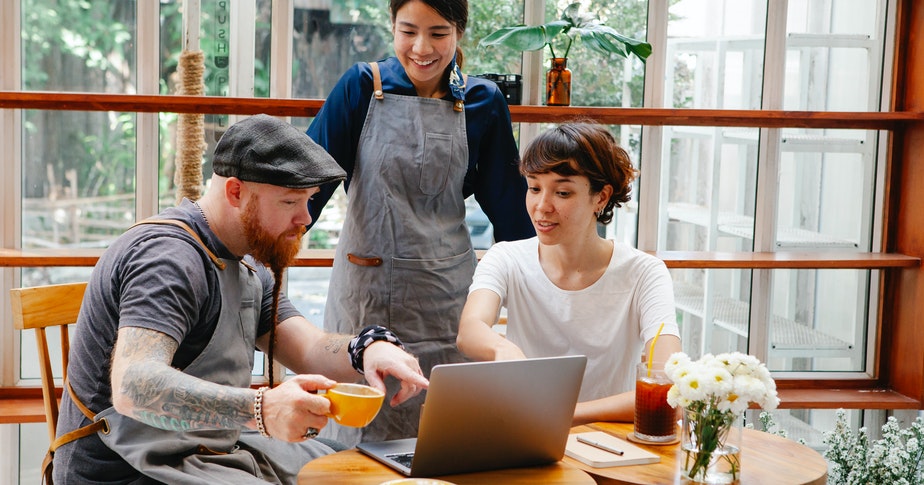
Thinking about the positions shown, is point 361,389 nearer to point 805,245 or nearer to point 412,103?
point 412,103

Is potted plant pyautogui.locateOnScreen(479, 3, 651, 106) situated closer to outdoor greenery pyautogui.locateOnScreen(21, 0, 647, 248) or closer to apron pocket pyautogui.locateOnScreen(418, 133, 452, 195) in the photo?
outdoor greenery pyautogui.locateOnScreen(21, 0, 647, 248)

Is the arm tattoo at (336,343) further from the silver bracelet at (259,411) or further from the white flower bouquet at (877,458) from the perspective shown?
the white flower bouquet at (877,458)

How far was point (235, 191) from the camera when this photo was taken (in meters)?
1.71

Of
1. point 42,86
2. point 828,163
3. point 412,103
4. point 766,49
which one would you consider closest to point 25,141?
point 42,86

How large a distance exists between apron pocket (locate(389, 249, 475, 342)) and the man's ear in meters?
0.78

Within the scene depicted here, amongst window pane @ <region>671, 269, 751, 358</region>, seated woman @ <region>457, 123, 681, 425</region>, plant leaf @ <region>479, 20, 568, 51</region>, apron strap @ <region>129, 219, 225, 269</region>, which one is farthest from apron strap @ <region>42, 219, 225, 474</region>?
window pane @ <region>671, 269, 751, 358</region>

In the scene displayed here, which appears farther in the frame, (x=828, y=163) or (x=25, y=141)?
(x=828, y=163)

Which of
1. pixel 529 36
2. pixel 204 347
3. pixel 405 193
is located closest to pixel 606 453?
pixel 204 347

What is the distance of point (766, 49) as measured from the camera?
11.9 ft

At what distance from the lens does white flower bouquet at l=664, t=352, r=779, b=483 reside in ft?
4.99

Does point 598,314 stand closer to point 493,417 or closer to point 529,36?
point 493,417

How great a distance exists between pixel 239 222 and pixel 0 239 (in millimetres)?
1833

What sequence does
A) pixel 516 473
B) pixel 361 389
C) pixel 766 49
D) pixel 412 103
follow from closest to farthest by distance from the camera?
pixel 361 389 → pixel 516 473 → pixel 412 103 → pixel 766 49

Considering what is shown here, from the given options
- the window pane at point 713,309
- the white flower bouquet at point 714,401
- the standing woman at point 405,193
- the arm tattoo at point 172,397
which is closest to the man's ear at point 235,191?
the arm tattoo at point 172,397
